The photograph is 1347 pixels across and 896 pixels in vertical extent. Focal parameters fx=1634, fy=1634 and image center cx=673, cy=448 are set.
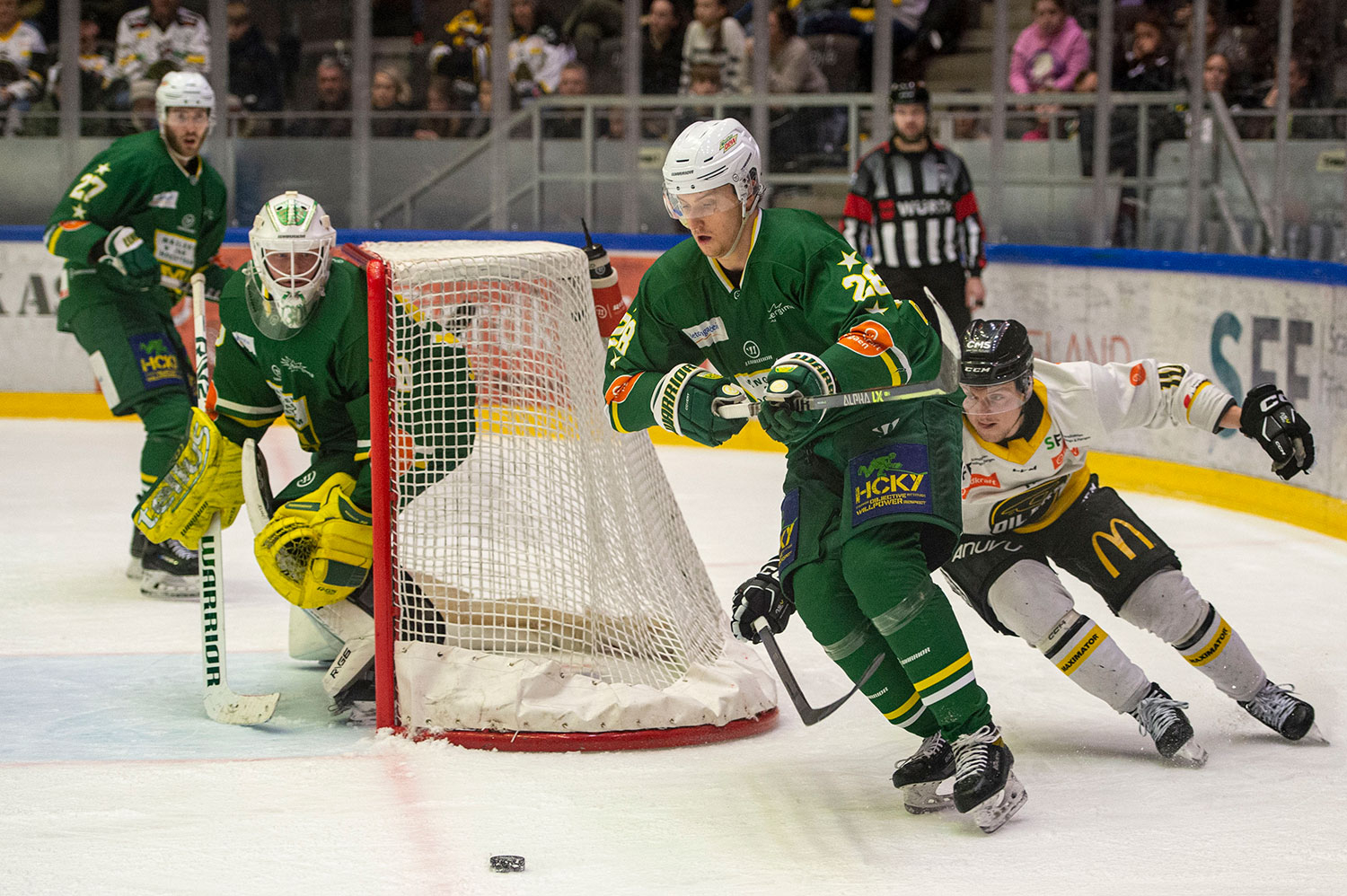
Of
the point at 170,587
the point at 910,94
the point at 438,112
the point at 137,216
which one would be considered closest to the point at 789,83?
the point at 910,94

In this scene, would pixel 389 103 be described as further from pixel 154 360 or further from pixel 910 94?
pixel 154 360

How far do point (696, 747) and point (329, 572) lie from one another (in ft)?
2.70

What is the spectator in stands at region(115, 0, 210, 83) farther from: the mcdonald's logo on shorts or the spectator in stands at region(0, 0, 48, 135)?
the mcdonald's logo on shorts

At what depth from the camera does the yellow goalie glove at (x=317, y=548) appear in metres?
3.28

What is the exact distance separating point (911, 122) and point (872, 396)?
3.93 meters

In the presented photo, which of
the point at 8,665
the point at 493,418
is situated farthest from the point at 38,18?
the point at 493,418

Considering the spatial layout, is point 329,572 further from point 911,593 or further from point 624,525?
point 911,593

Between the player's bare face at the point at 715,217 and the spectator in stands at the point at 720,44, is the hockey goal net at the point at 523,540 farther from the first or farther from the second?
the spectator in stands at the point at 720,44

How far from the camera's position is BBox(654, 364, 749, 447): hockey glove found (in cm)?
270

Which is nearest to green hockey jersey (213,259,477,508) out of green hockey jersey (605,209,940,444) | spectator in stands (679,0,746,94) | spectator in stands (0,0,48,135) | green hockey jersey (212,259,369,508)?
green hockey jersey (212,259,369,508)

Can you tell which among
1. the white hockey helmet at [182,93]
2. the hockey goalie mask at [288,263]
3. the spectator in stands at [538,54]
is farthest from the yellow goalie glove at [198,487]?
the spectator in stands at [538,54]

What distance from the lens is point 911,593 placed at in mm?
2721

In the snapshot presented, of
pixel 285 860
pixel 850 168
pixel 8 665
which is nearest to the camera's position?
pixel 285 860

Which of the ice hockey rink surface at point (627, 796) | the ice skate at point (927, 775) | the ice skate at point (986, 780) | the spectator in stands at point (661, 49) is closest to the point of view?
the ice hockey rink surface at point (627, 796)
